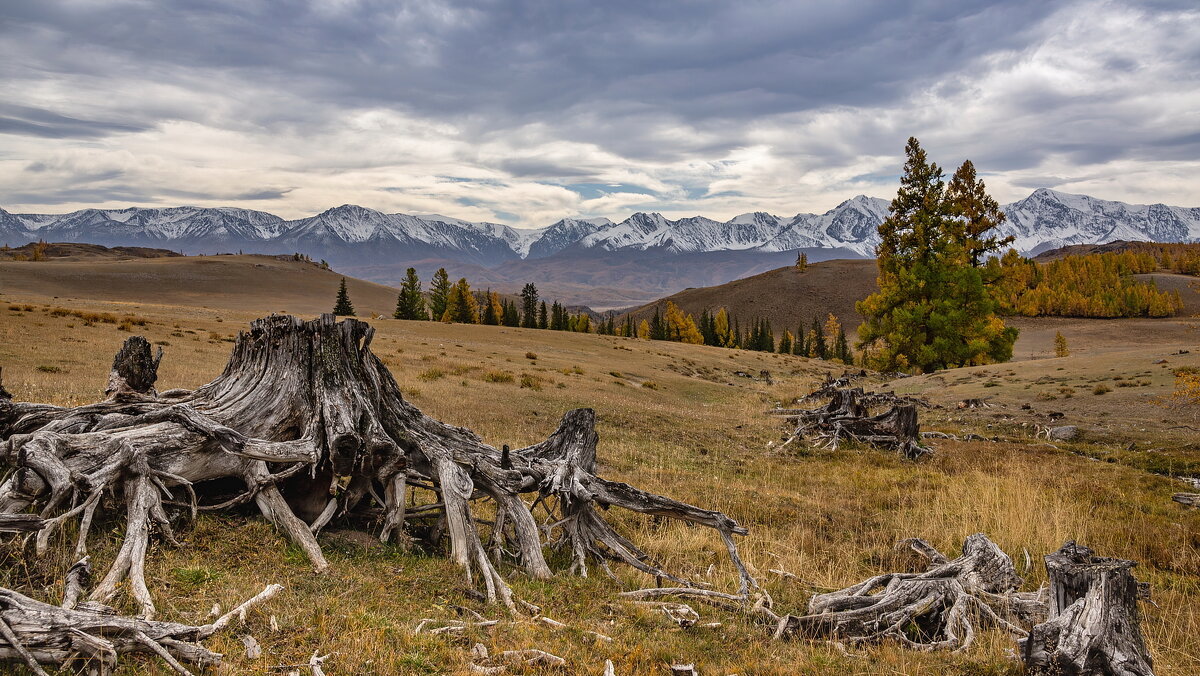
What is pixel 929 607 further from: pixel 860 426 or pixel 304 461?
pixel 860 426

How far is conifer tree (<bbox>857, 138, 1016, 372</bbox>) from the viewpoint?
44156 mm

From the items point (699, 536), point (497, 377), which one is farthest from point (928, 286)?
point (699, 536)

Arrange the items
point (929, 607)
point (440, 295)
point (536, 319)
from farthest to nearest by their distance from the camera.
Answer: point (536, 319) < point (440, 295) < point (929, 607)

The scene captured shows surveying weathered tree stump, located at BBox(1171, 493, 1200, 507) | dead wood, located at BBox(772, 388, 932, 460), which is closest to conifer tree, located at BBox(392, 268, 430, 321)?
dead wood, located at BBox(772, 388, 932, 460)

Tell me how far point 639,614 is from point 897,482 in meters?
11.1

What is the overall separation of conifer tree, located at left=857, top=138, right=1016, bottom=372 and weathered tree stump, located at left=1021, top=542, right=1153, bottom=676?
43.1m

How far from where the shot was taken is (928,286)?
44531mm

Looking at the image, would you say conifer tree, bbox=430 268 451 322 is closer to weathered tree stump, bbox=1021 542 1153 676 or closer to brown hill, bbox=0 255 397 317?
brown hill, bbox=0 255 397 317

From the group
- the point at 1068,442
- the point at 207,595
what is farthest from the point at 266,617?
the point at 1068,442

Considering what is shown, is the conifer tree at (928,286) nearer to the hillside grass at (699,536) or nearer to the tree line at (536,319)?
the hillside grass at (699,536)

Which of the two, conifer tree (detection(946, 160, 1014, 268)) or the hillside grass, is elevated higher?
conifer tree (detection(946, 160, 1014, 268))

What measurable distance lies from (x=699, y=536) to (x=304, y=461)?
6.00 m

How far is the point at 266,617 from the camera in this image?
536 cm

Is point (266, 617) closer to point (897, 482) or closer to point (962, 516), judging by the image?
point (962, 516)
